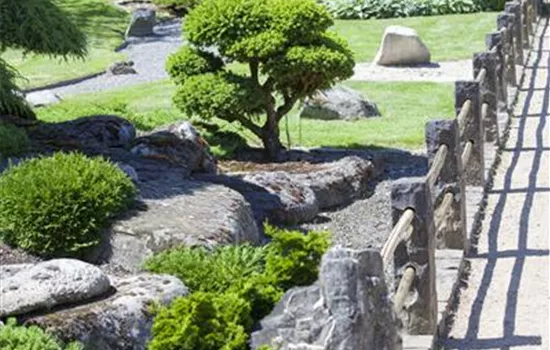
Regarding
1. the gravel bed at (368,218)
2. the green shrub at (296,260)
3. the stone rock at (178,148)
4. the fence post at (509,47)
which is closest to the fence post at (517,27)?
the fence post at (509,47)

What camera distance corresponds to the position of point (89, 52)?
31.4 metres

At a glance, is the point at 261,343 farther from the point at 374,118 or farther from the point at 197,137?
the point at 374,118

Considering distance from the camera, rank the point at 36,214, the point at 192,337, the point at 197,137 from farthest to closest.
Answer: the point at 197,137 < the point at 36,214 < the point at 192,337

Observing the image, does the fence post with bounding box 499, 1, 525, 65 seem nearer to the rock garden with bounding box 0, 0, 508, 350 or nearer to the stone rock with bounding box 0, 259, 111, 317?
the rock garden with bounding box 0, 0, 508, 350

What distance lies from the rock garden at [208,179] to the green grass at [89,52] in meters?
1.64

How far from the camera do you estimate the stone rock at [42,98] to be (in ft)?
77.9

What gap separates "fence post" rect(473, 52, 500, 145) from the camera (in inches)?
619

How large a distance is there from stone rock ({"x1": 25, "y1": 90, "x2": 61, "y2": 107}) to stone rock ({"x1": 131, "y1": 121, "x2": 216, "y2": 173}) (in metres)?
7.80

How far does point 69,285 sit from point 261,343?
355 cm

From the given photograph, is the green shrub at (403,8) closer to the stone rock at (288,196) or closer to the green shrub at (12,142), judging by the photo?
the stone rock at (288,196)

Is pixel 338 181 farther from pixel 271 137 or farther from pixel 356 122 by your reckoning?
pixel 356 122

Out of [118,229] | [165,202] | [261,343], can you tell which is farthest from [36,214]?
[261,343]

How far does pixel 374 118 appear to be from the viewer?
2123 cm

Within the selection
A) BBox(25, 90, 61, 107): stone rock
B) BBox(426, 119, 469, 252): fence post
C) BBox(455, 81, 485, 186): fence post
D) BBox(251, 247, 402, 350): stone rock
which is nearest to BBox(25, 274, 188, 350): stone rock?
BBox(426, 119, 469, 252): fence post
